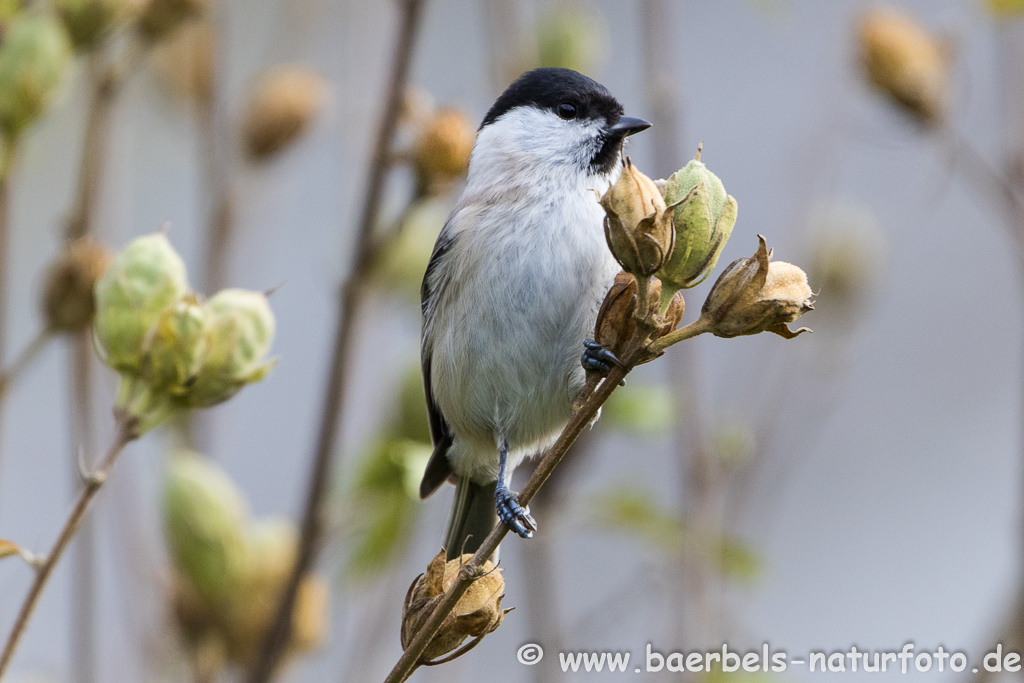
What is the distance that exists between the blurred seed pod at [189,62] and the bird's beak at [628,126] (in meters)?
0.70

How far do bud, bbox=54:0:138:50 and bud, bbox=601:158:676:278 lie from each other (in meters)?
0.83

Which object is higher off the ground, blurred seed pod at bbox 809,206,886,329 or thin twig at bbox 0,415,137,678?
thin twig at bbox 0,415,137,678

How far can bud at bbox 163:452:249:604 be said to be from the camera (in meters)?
1.36

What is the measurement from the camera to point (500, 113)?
72.3 inches

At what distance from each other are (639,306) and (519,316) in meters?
0.68

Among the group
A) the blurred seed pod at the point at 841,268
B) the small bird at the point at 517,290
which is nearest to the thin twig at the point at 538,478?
the small bird at the point at 517,290

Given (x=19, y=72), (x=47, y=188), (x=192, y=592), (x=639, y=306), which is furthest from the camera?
(x=47, y=188)

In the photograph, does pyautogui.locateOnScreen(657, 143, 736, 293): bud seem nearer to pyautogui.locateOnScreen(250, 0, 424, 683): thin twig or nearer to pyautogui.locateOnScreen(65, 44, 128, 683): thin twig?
pyautogui.locateOnScreen(250, 0, 424, 683): thin twig

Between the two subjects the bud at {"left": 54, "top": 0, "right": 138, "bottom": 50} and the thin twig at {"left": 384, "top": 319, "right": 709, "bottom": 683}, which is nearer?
the thin twig at {"left": 384, "top": 319, "right": 709, "bottom": 683}

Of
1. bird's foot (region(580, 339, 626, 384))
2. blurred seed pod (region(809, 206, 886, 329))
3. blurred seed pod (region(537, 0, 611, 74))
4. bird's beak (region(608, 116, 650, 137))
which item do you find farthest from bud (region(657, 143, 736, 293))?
blurred seed pod (region(809, 206, 886, 329))

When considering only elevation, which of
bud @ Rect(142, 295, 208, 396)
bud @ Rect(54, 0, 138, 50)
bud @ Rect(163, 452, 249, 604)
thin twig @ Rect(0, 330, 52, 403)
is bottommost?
bud @ Rect(163, 452, 249, 604)

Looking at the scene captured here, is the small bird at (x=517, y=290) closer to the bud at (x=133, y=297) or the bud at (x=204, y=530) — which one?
the bud at (x=204, y=530)

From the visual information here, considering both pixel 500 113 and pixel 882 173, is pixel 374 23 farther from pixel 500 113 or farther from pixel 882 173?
pixel 882 173


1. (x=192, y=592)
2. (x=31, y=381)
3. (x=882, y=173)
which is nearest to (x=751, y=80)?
(x=882, y=173)
